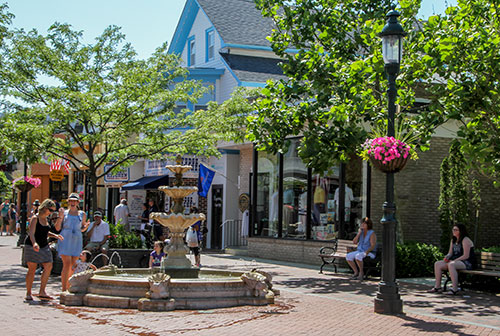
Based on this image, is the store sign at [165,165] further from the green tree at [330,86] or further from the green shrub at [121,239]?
the green tree at [330,86]

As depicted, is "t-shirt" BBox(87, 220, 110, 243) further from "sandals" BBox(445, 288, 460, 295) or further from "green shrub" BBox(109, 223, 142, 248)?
"sandals" BBox(445, 288, 460, 295)

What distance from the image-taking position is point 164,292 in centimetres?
1044

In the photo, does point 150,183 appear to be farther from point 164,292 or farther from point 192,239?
point 164,292

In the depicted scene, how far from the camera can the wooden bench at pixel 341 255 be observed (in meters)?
15.8

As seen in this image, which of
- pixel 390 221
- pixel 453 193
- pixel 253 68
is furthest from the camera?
pixel 253 68

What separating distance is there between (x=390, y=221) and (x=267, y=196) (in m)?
12.2

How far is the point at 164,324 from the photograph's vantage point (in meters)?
9.17

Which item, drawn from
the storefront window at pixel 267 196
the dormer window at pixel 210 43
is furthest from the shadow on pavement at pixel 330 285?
the dormer window at pixel 210 43

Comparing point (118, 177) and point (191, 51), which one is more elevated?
point (191, 51)

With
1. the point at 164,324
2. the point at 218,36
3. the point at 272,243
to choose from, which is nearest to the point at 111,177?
the point at 218,36

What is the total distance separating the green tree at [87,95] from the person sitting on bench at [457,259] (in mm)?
8763

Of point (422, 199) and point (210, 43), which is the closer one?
point (422, 199)

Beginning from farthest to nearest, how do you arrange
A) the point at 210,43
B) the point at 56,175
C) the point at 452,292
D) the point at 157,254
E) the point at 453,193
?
the point at 56,175 → the point at 210,43 → the point at 453,193 → the point at 157,254 → the point at 452,292

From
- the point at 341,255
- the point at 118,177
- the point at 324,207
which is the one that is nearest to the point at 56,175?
the point at 118,177
